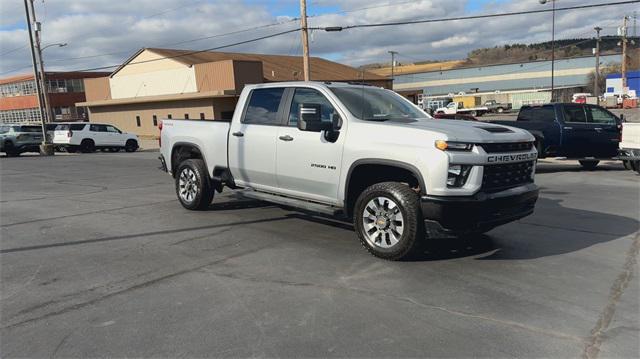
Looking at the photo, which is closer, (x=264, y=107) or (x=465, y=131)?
(x=465, y=131)

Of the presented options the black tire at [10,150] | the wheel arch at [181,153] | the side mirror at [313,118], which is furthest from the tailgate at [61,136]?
the side mirror at [313,118]

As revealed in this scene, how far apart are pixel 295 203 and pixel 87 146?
25.6 m

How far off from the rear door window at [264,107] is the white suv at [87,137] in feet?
79.0

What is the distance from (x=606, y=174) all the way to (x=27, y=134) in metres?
27.0

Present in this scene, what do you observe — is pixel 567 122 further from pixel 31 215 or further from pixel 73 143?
pixel 73 143

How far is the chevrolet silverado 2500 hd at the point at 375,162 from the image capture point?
5266 mm

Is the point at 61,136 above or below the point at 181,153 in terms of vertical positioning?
below

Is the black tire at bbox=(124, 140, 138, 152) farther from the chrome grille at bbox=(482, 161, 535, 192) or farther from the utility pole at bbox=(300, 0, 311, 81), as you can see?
the chrome grille at bbox=(482, 161, 535, 192)

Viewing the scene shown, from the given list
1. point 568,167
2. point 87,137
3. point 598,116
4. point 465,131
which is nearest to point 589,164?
point 568,167

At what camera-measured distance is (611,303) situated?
4531 mm

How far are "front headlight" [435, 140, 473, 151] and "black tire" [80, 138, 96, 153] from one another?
2745 cm

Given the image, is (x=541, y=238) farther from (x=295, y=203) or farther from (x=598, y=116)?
(x=598, y=116)

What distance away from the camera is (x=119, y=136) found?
30047mm

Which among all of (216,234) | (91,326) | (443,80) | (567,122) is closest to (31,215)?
(216,234)
